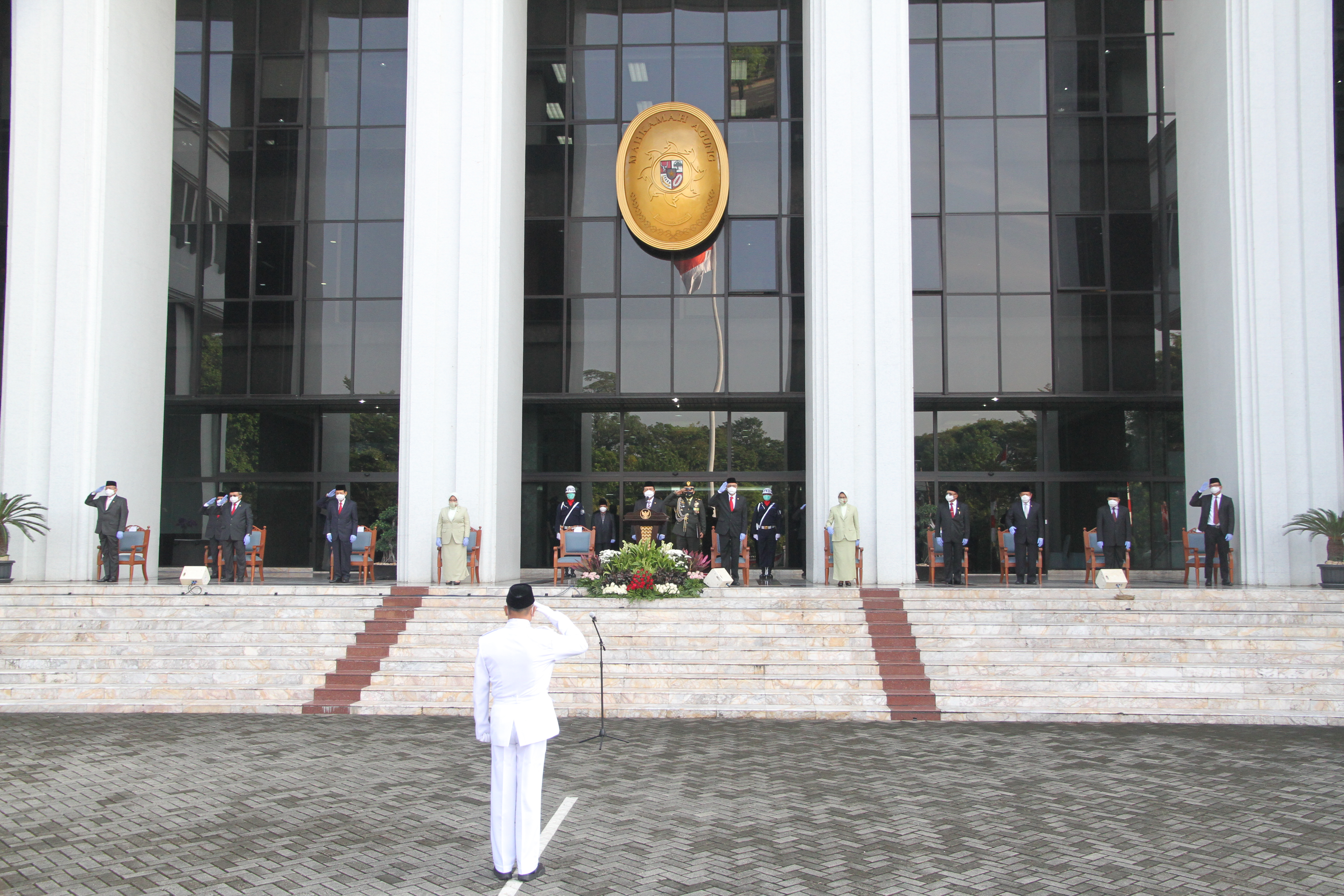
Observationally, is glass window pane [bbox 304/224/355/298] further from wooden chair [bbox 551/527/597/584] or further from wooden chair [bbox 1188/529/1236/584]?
wooden chair [bbox 1188/529/1236/584]

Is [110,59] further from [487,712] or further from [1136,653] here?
[1136,653]

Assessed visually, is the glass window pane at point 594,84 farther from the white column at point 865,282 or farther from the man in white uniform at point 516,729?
the man in white uniform at point 516,729

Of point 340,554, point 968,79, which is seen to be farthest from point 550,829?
point 968,79

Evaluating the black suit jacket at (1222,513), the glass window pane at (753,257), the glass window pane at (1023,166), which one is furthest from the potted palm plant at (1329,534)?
the glass window pane at (753,257)

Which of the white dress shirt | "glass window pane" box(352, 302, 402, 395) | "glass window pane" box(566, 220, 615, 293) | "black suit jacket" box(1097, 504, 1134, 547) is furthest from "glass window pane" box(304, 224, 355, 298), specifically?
the white dress shirt

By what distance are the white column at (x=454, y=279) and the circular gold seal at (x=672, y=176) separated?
14.1ft

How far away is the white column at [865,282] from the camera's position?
17031 mm

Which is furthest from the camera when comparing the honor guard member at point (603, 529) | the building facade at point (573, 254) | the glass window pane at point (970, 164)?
the glass window pane at point (970, 164)

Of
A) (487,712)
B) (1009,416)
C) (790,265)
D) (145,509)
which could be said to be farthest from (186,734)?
(1009,416)

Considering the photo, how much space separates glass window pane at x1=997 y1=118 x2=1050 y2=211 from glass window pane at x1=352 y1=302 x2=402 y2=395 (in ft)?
47.8

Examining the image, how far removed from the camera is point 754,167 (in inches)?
880

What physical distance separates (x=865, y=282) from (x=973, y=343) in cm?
547

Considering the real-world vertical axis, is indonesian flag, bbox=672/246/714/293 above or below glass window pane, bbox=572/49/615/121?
below

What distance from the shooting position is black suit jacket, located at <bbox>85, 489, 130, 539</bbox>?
16641 mm
